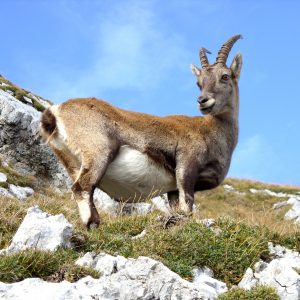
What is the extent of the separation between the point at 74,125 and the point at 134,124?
1344mm

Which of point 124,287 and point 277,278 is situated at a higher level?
point 277,278

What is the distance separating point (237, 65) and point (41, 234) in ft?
25.8

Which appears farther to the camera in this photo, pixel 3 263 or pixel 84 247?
pixel 84 247

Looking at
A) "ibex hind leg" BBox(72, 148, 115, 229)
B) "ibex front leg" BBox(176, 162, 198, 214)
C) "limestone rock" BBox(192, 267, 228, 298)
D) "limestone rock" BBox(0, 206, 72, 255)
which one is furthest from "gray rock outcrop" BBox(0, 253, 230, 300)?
"ibex front leg" BBox(176, 162, 198, 214)

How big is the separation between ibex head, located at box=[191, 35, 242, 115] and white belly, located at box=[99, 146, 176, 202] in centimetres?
194

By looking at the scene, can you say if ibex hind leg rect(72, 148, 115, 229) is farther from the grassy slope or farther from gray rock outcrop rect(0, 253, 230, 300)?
gray rock outcrop rect(0, 253, 230, 300)

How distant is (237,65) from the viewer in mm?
13234

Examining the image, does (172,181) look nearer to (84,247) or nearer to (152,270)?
(84,247)

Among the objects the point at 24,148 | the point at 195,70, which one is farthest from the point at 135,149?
the point at 24,148

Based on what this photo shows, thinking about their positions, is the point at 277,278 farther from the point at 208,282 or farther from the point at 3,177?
the point at 3,177

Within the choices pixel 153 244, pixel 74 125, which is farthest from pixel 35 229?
pixel 74 125

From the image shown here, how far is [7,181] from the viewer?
62.2 ft

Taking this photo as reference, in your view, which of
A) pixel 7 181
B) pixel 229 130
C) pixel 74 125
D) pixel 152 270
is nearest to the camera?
pixel 152 270

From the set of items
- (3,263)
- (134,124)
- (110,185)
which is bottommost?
(3,263)
